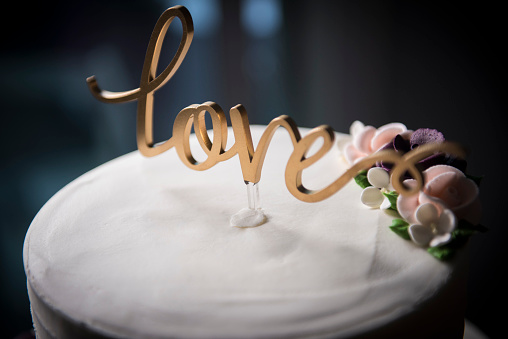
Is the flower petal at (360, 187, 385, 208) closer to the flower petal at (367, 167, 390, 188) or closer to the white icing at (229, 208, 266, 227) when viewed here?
the flower petal at (367, 167, 390, 188)

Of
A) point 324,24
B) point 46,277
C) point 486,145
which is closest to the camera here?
point 46,277

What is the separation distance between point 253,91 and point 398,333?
1905mm

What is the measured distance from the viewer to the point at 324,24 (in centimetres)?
240

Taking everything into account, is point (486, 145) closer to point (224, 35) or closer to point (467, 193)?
point (467, 193)

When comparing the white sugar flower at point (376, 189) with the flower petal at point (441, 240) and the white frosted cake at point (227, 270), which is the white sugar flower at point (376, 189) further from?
the flower petal at point (441, 240)

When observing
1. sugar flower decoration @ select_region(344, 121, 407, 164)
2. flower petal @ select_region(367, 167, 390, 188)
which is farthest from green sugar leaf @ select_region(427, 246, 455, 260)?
sugar flower decoration @ select_region(344, 121, 407, 164)

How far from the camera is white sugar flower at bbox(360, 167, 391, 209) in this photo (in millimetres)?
1182

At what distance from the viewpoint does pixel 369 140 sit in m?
1.34

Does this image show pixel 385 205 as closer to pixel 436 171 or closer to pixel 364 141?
pixel 436 171

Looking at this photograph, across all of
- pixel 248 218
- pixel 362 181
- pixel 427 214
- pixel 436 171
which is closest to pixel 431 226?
pixel 427 214

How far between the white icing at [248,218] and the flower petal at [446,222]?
0.38 metres

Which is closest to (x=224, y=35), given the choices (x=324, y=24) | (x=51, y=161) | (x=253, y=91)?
(x=253, y=91)

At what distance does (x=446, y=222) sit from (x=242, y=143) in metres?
0.46

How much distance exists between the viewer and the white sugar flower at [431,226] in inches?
40.3
